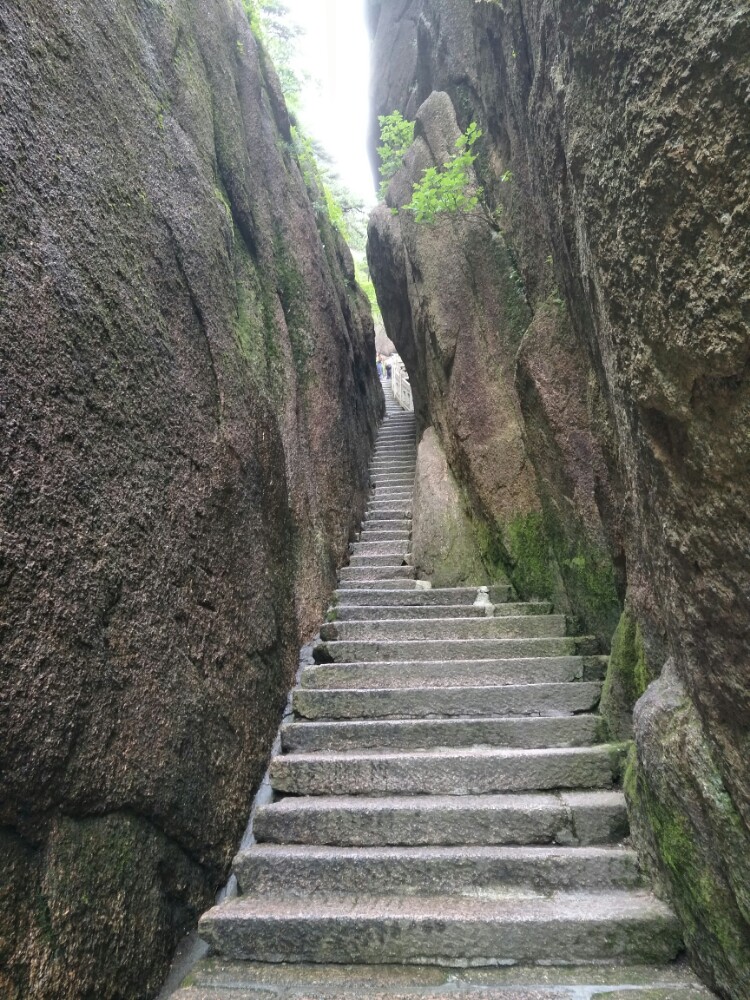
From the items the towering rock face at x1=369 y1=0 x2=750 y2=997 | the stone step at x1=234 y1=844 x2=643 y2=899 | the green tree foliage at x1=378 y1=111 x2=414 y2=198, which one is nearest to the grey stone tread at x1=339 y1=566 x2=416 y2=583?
the towering rock face at x1=369 y1=0 x2=750 y2=997

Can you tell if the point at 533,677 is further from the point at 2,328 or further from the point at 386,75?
the point at 386,75

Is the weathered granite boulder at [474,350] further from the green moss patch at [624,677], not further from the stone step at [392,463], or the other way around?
the stone step at [392,463]

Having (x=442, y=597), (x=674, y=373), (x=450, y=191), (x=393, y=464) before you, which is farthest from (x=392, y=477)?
(x=674, y=373)

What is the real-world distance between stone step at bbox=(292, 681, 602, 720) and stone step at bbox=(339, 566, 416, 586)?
8.54ft

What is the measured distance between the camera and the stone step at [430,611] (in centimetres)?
534

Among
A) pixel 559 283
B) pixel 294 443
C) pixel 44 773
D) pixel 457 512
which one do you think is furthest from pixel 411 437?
pixel 44 773

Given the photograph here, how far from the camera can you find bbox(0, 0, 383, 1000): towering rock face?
213 centimetres

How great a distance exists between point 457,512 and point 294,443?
7.31ft

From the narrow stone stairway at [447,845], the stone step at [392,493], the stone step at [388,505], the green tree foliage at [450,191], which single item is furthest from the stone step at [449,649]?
the green tree foliage at [450,191]

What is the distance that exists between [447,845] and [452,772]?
0.42 meters

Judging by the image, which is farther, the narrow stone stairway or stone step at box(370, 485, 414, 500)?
stone step at box(370, 485, 414, 500)

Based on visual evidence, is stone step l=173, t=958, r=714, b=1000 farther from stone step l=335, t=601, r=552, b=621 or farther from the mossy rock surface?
stone step l=335, t=601, r=552, b=621

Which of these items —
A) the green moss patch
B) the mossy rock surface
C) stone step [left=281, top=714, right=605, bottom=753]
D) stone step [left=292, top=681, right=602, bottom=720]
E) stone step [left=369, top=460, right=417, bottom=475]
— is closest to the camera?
the mossy rock surface

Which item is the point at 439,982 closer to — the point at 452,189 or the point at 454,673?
the point at 454,673
